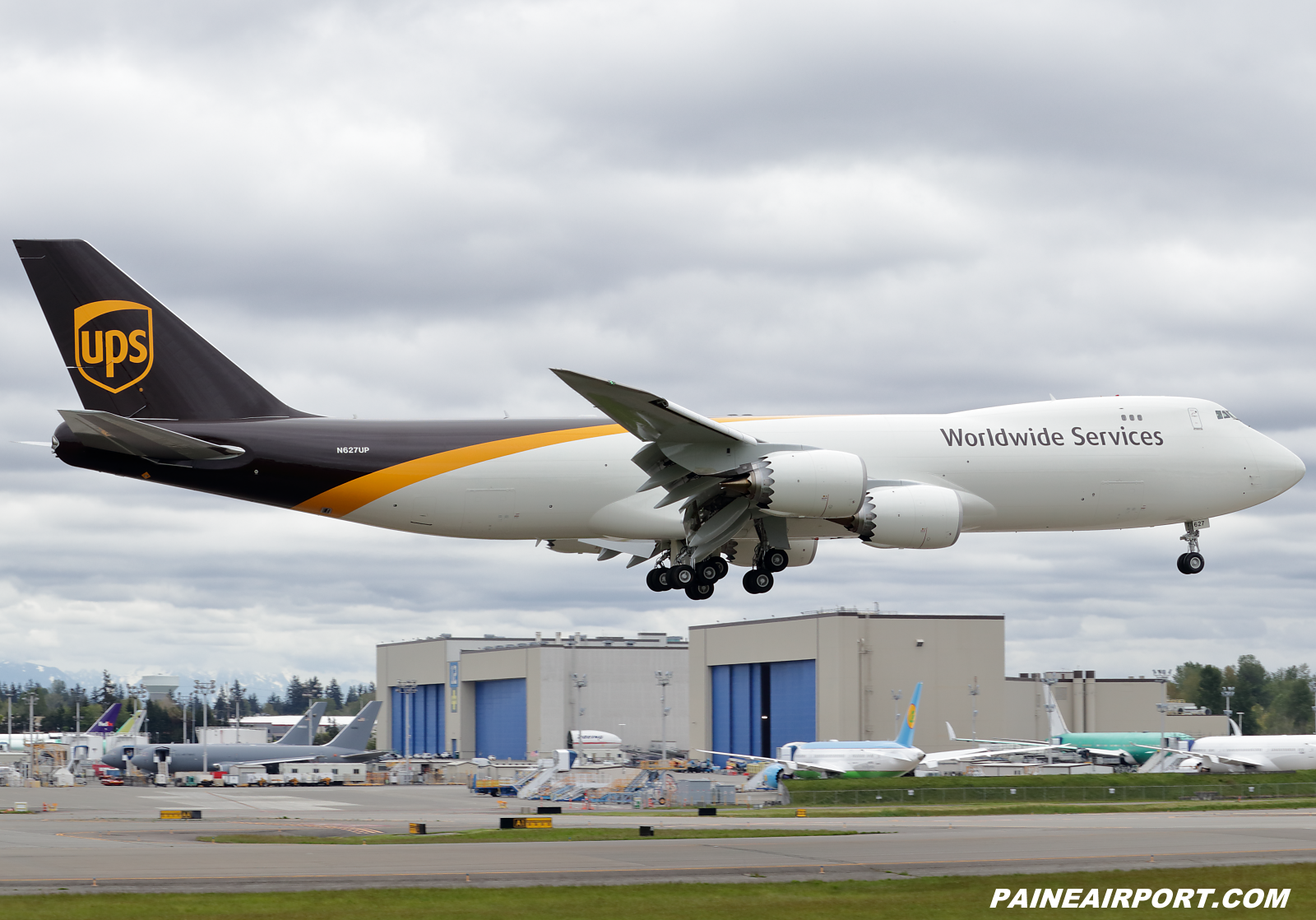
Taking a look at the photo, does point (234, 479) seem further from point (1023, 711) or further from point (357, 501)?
point (1023, 711)

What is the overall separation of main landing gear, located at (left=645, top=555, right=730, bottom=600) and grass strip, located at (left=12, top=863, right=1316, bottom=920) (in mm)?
8574

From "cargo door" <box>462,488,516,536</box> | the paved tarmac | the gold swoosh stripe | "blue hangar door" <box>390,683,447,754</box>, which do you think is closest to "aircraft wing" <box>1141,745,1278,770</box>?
the paved tarmac

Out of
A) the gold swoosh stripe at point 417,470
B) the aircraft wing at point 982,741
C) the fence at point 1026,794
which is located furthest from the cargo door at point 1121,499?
the aircraft wing at point 982,741

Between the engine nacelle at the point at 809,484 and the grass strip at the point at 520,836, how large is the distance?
20.4 metres

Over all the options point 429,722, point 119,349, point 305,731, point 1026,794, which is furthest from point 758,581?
point 429,722

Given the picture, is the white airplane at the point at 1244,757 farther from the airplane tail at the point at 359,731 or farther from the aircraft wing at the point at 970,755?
the airplane tail at the point at 359,731

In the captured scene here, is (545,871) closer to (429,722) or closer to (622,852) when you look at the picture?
(622,852)

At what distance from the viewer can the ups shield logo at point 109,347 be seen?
1617 inches

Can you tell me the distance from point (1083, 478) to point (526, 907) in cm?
2086

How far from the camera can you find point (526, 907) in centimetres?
3112

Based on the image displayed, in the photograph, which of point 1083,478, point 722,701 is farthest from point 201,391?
point 722,701

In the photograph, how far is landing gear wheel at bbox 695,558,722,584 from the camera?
41.3 meters

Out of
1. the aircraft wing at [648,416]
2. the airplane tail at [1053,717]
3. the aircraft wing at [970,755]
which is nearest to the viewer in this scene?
the aircraft wing at [648,416]

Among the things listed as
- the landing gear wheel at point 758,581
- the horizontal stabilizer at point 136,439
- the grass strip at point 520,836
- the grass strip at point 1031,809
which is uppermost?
the horizontal stabilizer at point 136,439
